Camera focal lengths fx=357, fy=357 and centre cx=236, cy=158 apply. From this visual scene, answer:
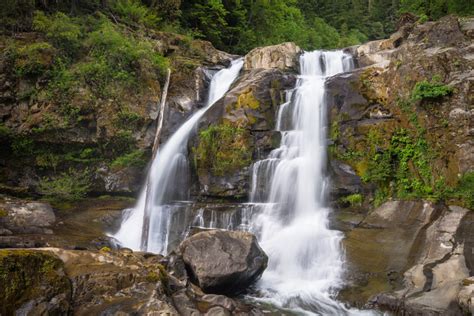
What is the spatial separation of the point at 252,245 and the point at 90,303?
3.78 m

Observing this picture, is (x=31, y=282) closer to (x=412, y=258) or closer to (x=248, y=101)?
(x=412, y=258)

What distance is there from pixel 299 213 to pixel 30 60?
37.0 ft

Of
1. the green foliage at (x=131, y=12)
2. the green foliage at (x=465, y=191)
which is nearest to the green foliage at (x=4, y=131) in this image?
the green foliage at (x=131, y=12)

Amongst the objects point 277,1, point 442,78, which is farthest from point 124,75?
point 277,1

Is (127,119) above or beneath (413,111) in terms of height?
beneath

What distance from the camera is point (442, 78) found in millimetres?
10312

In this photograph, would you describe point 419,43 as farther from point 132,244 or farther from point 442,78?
point 132,244

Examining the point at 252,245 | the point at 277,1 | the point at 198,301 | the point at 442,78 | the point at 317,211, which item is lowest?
the point at 198,301

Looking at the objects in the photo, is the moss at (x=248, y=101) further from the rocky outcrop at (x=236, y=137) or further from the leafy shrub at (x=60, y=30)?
the leafy shrub at (x=60, y=30)

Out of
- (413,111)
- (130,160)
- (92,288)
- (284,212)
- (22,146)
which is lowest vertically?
(92,288)

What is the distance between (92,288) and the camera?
5789 mm

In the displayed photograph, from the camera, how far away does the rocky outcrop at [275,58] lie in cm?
1725

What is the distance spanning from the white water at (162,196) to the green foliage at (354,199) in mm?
5384

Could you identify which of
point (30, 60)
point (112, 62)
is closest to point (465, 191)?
point (112, 62)
